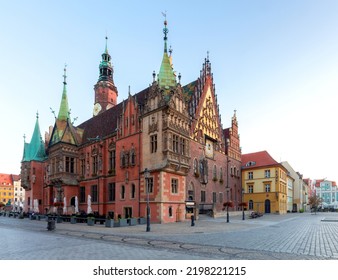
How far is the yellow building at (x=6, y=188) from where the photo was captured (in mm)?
127844

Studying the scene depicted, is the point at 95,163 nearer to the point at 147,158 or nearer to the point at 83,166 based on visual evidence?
the point at 83,166

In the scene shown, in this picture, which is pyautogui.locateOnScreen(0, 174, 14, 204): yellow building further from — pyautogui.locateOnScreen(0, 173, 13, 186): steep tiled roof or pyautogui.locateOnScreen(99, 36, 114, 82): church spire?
pyautogui.locateOnScreen(99, 36, 114, 82): church spire

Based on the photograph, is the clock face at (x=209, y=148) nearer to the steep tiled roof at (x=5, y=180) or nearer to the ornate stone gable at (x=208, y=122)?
the ornate stone gable at (x=208, y=122)

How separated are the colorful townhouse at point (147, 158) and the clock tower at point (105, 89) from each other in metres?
16.3

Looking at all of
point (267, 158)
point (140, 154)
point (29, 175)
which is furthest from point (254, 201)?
point (29, 175)

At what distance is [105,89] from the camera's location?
7125 cm

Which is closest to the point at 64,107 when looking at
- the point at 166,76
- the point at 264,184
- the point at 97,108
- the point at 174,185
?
the point at 97,108

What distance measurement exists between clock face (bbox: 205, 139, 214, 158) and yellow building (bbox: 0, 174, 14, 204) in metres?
115

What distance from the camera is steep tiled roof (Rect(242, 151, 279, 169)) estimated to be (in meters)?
61.4

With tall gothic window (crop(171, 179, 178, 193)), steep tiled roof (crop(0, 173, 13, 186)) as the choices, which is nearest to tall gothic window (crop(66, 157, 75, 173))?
tall gothic window (crop(171, 179, 178, 193))

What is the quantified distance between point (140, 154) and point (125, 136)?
433 centimetres

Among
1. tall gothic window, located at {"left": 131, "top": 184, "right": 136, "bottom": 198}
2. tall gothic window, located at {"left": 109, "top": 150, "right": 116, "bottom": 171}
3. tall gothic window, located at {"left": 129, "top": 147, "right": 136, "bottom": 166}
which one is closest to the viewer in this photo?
tall gothic window, located at {"left": 131, "top": 184, "right": 136, "bottom": 198}
